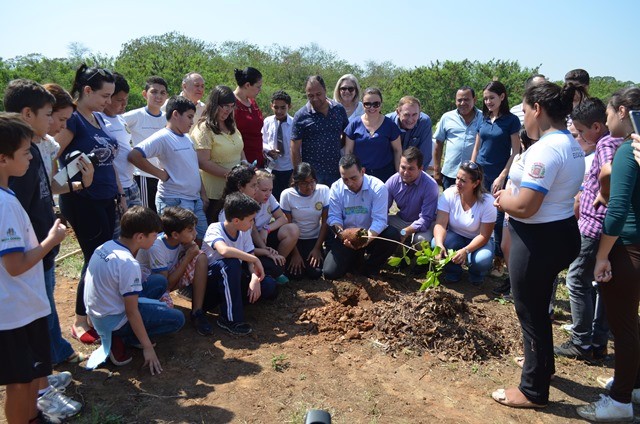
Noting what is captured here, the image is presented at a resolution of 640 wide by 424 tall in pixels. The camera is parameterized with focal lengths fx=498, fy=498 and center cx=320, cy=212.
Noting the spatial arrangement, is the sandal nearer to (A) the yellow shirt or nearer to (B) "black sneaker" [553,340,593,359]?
(B) "black sneaker" [553,340,593,359]

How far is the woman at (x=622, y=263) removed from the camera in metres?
2.96

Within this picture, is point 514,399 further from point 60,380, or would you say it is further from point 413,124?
point 413,124

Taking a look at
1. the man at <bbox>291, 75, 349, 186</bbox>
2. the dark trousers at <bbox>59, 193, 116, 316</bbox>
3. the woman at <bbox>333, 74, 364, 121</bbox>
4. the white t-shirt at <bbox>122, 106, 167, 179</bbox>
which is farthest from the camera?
the woman at <bbox>333, 74, 364, 121</bbox>

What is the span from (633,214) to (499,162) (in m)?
2.99

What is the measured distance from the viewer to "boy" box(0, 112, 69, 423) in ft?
8.29

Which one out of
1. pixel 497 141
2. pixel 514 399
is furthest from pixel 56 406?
pixel 497 141

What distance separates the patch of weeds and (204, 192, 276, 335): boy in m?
0.51

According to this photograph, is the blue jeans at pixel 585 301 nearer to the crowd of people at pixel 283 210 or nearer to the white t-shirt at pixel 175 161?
the crowd of people at pixel 283 210

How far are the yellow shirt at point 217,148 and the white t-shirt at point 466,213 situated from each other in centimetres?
240

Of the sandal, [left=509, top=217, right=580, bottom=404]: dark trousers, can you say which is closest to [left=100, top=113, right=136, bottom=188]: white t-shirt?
[left=509, top=217, right=580, bottom=404]: dark trousers

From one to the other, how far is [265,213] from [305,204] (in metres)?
0.54

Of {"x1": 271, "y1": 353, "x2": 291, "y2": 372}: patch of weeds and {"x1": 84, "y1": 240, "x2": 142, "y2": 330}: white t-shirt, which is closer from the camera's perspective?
{"x1": 84, "y1": 240, "x2": 142, "y2": 330}: white t-shirt

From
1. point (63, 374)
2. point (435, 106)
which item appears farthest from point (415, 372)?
point (435, 106)

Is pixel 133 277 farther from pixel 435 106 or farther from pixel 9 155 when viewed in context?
pixel 435 106
